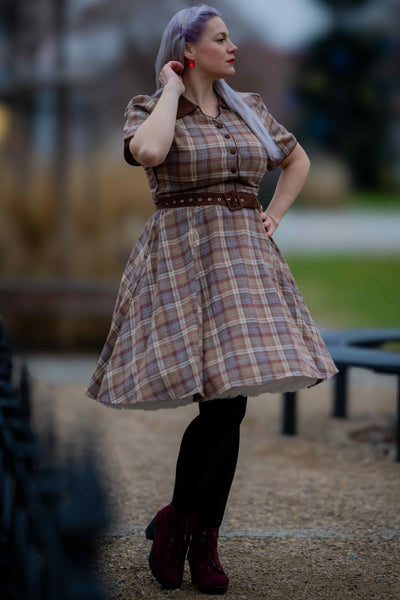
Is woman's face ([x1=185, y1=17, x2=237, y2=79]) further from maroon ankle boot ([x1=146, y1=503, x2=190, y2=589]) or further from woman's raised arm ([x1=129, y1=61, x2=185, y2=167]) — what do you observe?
maroon ankle boot ([x1=146, y1=503, x2=190, y2=589])

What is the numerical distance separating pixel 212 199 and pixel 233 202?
2.6 inches

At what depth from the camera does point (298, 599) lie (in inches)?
126

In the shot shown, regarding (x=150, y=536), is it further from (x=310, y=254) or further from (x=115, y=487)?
(x=310, y=254)

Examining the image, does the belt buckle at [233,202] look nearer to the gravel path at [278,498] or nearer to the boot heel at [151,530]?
the gravel path at [278,498]

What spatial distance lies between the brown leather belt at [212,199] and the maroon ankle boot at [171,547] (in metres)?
0.96

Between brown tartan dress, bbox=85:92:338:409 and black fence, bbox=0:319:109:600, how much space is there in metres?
0.96

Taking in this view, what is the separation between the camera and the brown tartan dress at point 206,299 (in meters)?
2.89

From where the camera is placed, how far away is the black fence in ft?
4.74

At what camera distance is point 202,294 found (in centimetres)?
301

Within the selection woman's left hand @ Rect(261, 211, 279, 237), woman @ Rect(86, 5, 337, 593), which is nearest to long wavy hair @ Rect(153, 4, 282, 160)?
woman @ Rect(86, 5, 337, 593)

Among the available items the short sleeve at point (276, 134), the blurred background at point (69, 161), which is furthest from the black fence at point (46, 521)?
the blurred background at point (69, 161)

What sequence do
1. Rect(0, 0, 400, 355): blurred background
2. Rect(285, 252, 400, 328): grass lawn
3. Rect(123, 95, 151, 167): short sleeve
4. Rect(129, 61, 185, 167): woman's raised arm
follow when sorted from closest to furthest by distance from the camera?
Rect(129, 61, 185, 167): woman's raised arm
Rect(123, 95, 151, 167): short sleeve
Rect(0, 0, 400, 355): blurred background
Rect(285, 252, 400, 328): grass lawn

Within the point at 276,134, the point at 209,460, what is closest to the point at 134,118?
the point at 276,134

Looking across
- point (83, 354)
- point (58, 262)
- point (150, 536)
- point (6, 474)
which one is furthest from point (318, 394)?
point (6, 474)
